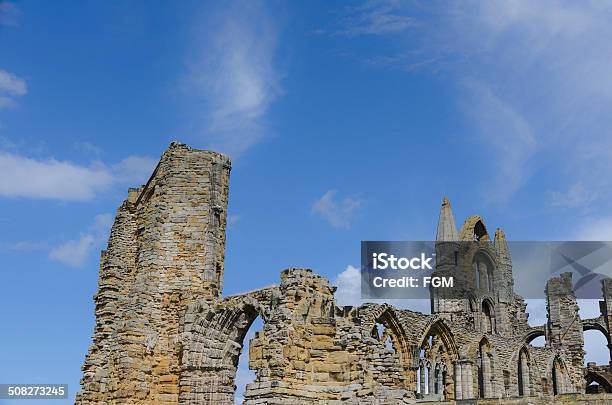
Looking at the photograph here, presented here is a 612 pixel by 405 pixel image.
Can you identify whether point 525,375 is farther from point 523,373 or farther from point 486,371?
point 486,371

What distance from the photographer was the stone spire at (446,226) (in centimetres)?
3516

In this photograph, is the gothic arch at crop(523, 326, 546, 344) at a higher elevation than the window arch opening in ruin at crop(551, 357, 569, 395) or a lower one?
higher

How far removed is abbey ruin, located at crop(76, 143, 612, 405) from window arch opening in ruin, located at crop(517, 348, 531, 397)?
6 cm

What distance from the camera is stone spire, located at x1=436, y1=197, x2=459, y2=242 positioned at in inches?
1384

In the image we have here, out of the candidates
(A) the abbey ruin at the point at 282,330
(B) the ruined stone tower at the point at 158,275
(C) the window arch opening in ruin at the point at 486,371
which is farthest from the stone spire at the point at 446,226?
(B) the ruined stone tower at the point at 158,275

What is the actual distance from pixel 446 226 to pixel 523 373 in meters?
7.75

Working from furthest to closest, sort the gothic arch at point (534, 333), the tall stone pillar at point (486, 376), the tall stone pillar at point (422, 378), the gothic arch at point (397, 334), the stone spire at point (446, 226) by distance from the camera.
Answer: the gothic arch at point (534, 333), the stone spire at point (446, 226), the tall stone pillar at point (486, 376), the tall stone pillar at point (422, 378), the gothic arch at point (397, 334)

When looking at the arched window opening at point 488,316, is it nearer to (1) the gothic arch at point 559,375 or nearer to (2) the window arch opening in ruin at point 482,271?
(2) the window arch opening in ruin at point 482,271

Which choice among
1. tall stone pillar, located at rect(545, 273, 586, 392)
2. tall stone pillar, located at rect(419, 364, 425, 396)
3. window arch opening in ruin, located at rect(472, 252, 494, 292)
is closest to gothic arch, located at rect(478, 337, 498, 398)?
tall stone pillar, located at rect(419, 364, 425, 396)

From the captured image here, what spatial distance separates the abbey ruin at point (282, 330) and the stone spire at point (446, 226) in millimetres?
85

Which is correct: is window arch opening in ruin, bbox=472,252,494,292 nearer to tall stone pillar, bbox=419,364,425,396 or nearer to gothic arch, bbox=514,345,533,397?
gothic arch, bbox=514,345,533,397

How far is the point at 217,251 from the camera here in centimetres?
1848

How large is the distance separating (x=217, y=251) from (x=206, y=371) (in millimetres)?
2888

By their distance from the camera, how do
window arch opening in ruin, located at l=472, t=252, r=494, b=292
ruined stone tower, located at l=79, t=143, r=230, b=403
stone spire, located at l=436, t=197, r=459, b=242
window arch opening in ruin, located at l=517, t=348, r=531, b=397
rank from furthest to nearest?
window arch opening in ruin, located at l=472, t=252, r=494, b=292
stone spire, located at l=436, t=197, r=459, b=242
window arch opening in ruin, located at l=517, t=348, r=531, b=397
ruined stone tower, located at l=79, t=143, r=230, b=403
